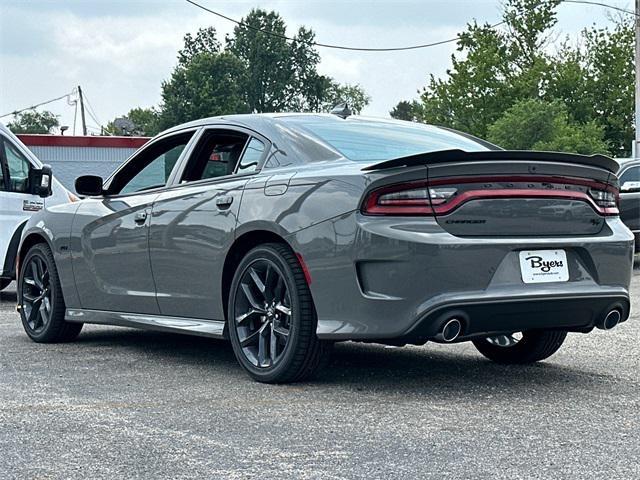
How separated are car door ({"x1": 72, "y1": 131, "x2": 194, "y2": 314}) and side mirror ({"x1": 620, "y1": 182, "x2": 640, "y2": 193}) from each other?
9479 millimetres

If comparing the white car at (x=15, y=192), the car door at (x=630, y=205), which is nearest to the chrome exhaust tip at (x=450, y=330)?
the white car at (x=15, y=192)

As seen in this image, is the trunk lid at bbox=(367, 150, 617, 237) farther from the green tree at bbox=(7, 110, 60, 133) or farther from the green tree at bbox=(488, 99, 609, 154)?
the green tree at bbox=(7, 110, 60, 133)

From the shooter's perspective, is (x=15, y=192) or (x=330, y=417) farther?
(x=15, y=192)

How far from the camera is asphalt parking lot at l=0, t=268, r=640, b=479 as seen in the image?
407 centimetres

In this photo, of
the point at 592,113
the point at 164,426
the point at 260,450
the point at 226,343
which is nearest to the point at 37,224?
the point at 226,343

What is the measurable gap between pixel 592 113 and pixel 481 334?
58.1m

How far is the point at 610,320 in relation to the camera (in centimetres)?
579

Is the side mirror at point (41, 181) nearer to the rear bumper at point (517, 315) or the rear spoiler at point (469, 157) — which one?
the rear spoiler at point (469, 157)

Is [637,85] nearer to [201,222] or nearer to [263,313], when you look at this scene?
[201,222]

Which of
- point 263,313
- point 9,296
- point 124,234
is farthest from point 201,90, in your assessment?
point 263,313

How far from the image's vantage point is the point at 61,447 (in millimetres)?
4398

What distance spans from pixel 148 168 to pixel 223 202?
4.59 ft

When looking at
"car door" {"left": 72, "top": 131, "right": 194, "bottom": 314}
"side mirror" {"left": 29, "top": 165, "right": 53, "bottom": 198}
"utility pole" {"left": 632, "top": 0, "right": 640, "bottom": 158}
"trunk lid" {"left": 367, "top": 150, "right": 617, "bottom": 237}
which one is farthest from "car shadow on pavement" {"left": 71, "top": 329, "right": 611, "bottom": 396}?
"utility pole" {"left": 632, "top": 0, "right": 640, "bottom": 158}

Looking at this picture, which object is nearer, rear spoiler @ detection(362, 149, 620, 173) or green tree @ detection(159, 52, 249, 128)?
rear spoiler @ detection(362, 149, 620, 173)
